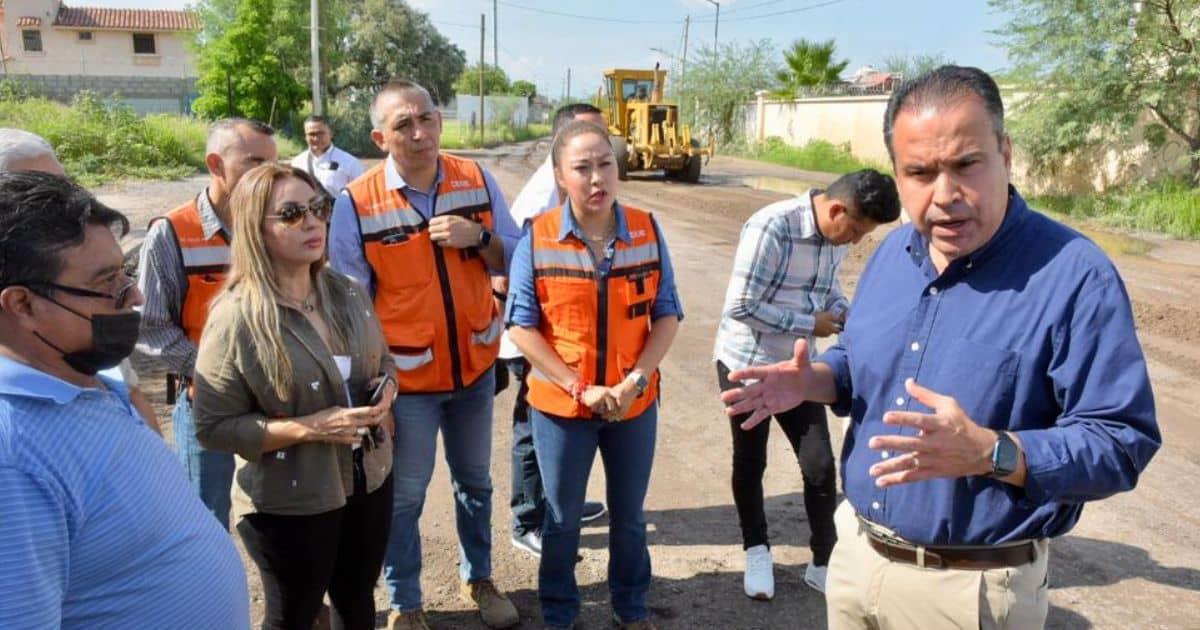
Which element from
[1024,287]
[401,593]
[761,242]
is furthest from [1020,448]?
[401,593]

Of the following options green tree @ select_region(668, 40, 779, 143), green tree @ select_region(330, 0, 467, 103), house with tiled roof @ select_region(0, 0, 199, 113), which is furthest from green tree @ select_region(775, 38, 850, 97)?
house with tiled roof @ select_region(0, 0, 199, 113)

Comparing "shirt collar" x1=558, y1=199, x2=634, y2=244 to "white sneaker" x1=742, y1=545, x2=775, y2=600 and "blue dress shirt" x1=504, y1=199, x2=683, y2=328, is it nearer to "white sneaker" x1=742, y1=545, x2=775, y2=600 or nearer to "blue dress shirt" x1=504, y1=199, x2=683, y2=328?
"blue dress shirt" x1=504, y1=199, x2=683, y2=328

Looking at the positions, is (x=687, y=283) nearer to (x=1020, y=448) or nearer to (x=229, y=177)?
(x=229, y=177)

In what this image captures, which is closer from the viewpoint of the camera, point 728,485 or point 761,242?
point 761,242

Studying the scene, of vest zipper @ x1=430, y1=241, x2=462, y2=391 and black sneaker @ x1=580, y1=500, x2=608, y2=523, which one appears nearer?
vest zipper @ x1=430, y1=241, x2=462, y2=391

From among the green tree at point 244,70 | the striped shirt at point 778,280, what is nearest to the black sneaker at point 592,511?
the striped shirt at point 778,280

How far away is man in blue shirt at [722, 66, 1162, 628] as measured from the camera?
168 cm

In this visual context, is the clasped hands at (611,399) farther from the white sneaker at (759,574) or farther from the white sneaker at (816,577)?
the white sneaker at (816,577)

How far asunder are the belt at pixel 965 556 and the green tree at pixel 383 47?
161ft

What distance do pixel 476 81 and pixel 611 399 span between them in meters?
64.3

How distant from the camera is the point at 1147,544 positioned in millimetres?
4070

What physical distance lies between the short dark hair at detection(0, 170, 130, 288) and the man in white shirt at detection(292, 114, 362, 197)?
5488 millimetres

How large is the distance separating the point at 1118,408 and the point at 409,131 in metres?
2.63

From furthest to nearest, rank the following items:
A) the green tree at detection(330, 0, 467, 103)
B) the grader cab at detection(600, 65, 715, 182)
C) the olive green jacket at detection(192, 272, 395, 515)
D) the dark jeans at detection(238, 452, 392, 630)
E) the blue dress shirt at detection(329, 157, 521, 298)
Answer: the green tree at detection(330, 0, 467, 103)
the grader cab at detection(600, 65, 715, 182)
the blue dress shirt at detection(329, 157, 521, 298)
the dark jeans at detection(238, 452, 392, 630)
the olive green jacket at detection(192, 272, 395, 515)
